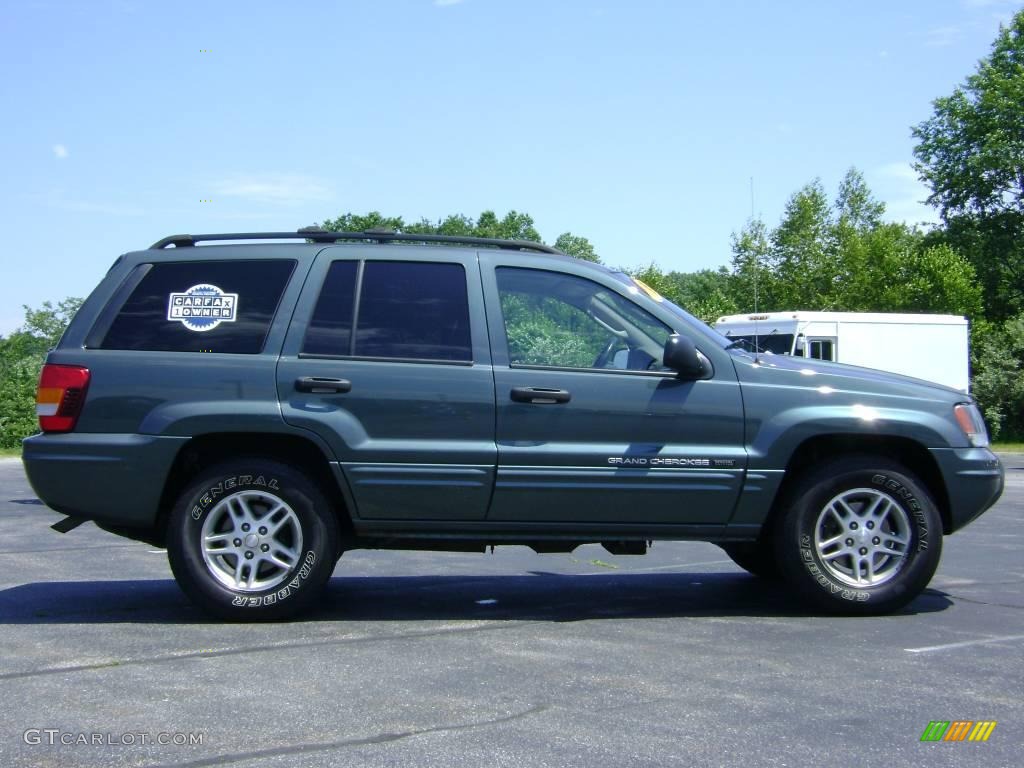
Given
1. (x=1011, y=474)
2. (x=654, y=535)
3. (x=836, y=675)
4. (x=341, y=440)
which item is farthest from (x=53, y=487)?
(x=1011, y=474)

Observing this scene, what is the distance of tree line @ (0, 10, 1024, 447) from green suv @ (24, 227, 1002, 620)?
85.1 ft

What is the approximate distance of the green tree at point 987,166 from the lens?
48094mm

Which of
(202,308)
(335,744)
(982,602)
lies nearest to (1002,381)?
(982,602)

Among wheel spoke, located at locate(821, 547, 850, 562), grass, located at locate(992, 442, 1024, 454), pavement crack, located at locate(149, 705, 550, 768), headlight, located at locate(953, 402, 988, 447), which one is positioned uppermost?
headlight, located at locate(953, 402, 988, 447)

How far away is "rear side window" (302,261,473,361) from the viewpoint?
20.1 feet

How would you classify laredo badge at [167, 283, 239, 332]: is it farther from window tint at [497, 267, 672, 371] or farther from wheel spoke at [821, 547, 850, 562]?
wheel spoke at [821, 547, 850, 562]

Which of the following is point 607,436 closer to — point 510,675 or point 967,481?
point 510,675

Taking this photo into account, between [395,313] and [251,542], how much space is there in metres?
1.37

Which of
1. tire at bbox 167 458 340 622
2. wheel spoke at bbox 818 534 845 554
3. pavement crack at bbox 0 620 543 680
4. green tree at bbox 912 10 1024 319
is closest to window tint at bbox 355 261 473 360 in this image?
tire at bbox 167 458 340 622

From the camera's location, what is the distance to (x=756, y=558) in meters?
7.45

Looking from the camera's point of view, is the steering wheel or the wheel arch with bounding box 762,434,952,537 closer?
the steering wheel

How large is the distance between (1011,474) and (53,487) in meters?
17.6

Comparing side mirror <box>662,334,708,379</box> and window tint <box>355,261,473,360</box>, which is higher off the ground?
window tint <box>355,261,473,360</box>

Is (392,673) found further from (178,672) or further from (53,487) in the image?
(53,487)
